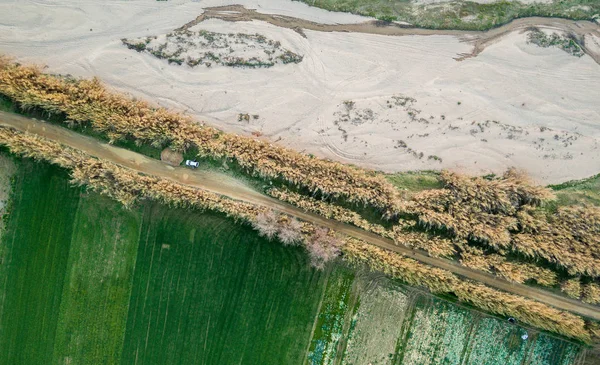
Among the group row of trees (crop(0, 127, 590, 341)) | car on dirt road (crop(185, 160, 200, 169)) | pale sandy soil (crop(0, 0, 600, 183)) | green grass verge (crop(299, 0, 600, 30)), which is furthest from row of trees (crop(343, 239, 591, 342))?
green grass verge (crop(299, 0, 600, 30))

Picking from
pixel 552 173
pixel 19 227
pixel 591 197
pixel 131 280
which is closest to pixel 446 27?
pixel 552 173

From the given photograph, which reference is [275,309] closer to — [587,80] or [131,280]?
[131,280]

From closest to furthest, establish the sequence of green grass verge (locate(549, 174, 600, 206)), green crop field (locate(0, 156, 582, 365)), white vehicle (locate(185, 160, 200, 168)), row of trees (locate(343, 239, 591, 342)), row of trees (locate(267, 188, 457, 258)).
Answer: row of trees (locate(343, 239, 591, 342)), row of trees (locate(267, 188, 457, 258)), green grass verge (locate(549, 174, 600, 206)), white vehicle (locate(185, 160, 200, 168)), green crop field (locate(0, 156, 582, 365))

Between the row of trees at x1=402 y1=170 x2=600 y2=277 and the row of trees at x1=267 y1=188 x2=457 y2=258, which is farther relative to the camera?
the row of trees at x1=267 y1=188 x2=457 y2=258

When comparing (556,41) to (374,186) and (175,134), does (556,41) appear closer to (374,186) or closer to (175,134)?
(374,186)

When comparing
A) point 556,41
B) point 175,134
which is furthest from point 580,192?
point 175,134

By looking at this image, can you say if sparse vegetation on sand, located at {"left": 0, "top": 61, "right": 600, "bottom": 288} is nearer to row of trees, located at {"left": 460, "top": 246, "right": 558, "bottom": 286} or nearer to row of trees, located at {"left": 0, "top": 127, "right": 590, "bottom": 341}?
row of trees, located at {"left": 460, "top": 246, "right": 558, "bottom": 286}
